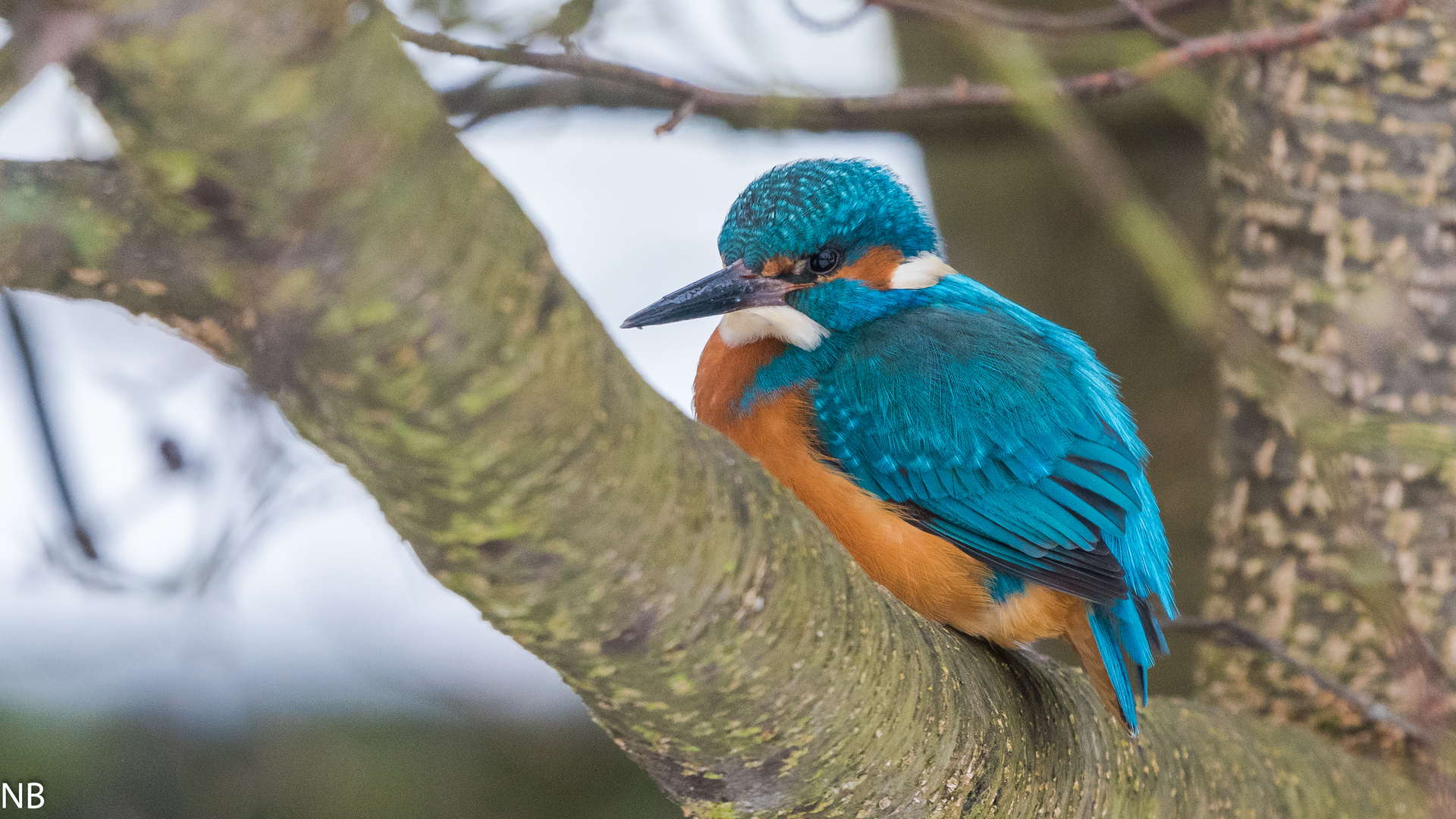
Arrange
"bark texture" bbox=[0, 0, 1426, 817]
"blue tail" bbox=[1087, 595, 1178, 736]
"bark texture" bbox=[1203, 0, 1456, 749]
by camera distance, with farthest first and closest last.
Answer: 1. "bark texture" bbox=[1203, 0, 1456, 749]
2. "blue tail" bbox=[1087, 595, 1178, 736]
3. "bark texture" bbox=[0, 0, 1426, 817]

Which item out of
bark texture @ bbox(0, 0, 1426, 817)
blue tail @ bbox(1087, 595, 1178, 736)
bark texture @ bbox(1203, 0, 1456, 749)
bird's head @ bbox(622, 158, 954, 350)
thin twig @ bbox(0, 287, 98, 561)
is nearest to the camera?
bark texture @ bbox(0, 0, 1426, 817)

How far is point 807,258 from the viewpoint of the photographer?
2.22m

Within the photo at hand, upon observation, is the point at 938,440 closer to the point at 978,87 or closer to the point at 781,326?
the point at 781,326

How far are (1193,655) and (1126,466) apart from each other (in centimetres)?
172

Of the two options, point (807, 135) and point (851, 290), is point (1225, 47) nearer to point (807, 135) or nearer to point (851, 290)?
point (851, 290)

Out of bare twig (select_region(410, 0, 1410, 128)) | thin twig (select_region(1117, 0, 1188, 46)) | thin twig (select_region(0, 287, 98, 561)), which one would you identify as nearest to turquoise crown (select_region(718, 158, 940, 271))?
bare twig (select_region(410, 0, 1410, 128))

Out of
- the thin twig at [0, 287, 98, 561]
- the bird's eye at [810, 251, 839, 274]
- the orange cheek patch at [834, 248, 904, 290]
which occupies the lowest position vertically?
the orange cheek patch at [834, 248, 904, 290]

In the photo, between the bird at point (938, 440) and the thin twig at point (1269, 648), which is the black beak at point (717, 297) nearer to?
the bird at point (938, 440)

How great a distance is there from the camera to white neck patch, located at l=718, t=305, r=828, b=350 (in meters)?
2.19

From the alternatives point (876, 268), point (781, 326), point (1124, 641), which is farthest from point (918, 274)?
point (1124, 641)

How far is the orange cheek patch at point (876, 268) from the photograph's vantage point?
2268 mm

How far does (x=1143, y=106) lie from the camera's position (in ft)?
12.5

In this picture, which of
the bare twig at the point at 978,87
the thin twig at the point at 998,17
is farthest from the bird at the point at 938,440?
the thin twig at the point at 998,17

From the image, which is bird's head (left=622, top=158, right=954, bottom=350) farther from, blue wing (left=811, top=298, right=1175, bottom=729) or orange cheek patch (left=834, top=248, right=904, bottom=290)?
blue wing (left=811, top=298, right=1175, bottom=729)
